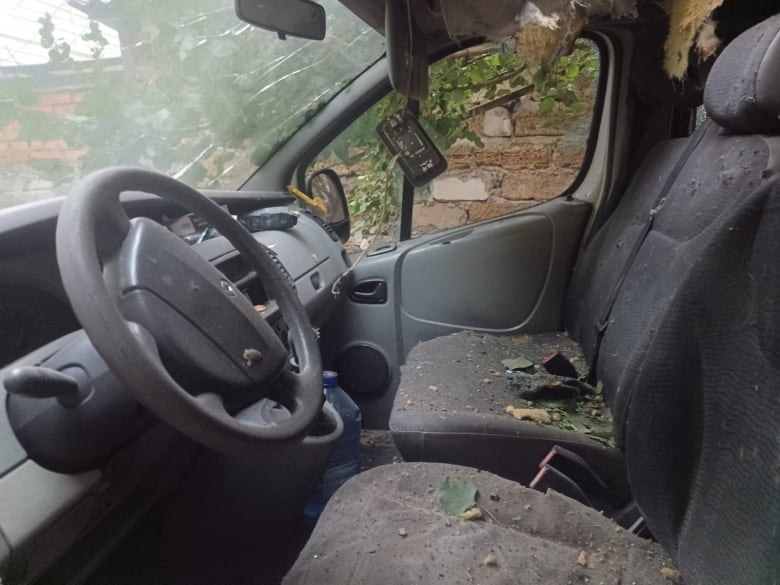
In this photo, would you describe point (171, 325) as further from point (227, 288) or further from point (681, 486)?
point (681, 486)

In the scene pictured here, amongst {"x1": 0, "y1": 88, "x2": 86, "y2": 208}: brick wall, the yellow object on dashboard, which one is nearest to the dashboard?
{"x1": 0, "y1": 88, "x2": 86, "y2": 208}: brick wall

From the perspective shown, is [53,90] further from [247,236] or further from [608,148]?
[608,148]

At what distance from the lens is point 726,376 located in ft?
2.90

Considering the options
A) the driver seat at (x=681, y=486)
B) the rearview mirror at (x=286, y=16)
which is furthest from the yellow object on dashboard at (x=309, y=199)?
the driver seat at (x=681, y=486)

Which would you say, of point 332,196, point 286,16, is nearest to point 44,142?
point 286,16

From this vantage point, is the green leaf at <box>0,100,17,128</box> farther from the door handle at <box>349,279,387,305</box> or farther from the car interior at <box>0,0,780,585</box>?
the door handle at <box>349,279,387,305</box>

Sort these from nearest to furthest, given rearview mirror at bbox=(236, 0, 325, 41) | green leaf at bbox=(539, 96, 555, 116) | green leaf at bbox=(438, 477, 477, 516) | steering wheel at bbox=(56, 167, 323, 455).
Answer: steering wheel at bbox=(56, 167, 323, 455)
green leaf at bbox=(438, 477, 477, 516)
rearview mirror at bbox=(236, 0, 325, 41)
green leaf at bbox=(539, 96, 555, 116)

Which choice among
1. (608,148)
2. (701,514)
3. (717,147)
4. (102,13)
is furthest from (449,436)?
(102,13)

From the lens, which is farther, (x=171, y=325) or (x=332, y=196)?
(x=332, y=196)

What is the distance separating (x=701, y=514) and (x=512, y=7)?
96cm

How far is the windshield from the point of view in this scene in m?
1.49

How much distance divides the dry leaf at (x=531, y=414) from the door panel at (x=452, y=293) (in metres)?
0.63

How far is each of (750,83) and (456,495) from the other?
80 centimetres

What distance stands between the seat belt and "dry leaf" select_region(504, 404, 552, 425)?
22 cm
